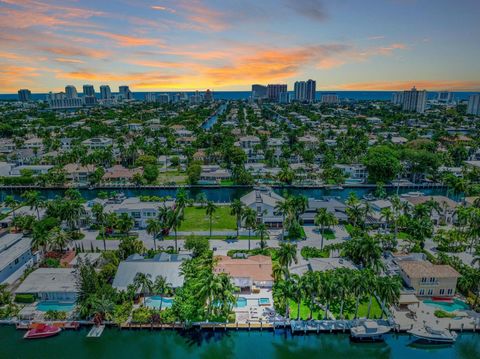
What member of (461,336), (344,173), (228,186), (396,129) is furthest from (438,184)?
(396,129)

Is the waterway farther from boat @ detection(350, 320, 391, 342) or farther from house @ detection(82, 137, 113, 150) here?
boat @ detection(350, 320, 391, 342)

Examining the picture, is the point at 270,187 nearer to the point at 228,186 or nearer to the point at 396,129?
the point at 228,186

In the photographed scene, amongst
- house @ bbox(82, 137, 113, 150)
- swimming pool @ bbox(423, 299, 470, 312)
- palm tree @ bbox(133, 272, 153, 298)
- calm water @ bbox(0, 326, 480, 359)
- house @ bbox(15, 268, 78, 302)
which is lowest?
calm water @ bbox(0, 326, 480, 359)

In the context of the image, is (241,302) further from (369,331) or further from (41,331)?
(41,331)

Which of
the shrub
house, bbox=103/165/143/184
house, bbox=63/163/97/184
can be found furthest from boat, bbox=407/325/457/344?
house, bbox=63/163/97/184

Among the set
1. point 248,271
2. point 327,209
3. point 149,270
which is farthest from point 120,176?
point 248,271

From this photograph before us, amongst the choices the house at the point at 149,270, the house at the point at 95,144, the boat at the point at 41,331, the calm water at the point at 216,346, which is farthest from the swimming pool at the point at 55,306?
the house at the point at 95,144

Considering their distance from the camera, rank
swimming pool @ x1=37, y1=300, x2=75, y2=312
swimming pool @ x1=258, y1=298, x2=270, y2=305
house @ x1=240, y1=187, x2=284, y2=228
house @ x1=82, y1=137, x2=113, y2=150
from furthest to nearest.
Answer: house @ x1=82, y1=137, x2=113, y2=150
house @ x1=240, y1=187, x2=284, y2=228
swimming pool @ x1=258, y1=298, x2=270, y2=305
swimming pool @ x1=37, y1=300, x2=75, y2=312

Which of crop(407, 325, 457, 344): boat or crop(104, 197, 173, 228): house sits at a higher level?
crop(104, 197, 173, 228): house
